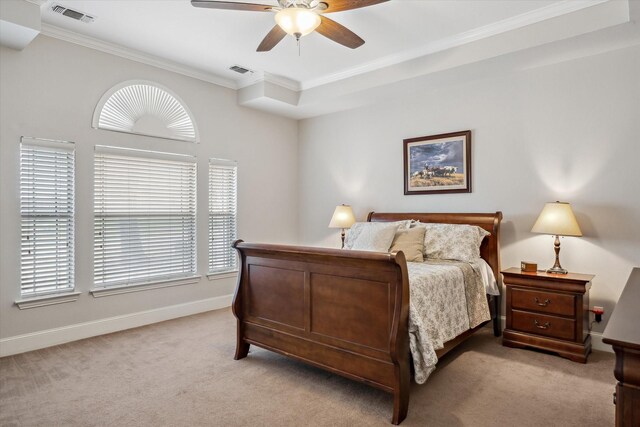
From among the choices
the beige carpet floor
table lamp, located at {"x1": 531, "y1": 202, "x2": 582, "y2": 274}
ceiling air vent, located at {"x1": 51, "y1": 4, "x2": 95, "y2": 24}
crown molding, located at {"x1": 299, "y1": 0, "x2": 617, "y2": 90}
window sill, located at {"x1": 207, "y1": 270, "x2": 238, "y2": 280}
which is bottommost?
the beige carpet floor

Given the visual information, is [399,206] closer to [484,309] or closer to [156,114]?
[484,309]

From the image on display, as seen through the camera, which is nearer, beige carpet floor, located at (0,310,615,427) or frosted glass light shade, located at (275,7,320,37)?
beige carpet floor, located at (0,310,615,427)

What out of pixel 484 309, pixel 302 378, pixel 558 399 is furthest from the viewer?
pixel 484 309

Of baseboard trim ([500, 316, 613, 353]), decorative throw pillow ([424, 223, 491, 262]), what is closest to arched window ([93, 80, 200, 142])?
decorative throw pillow ([424, 223, 491, 262])

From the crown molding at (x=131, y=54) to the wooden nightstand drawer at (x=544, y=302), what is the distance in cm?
407

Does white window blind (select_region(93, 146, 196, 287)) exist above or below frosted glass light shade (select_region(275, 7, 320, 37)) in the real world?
below

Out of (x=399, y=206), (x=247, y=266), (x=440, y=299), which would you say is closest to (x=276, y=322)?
(x=247, y=266)

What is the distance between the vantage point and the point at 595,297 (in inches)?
136

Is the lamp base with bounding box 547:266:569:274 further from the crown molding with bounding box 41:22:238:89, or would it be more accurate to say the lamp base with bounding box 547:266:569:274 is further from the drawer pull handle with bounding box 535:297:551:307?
the crown molding with bounding box 41:22:238:89

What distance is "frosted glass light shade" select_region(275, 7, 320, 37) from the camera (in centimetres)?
248

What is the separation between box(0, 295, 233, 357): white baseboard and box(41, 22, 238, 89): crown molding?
2.69 metres

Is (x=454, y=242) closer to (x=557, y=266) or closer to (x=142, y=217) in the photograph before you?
(x=557, y=266)

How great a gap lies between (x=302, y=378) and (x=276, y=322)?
45cm

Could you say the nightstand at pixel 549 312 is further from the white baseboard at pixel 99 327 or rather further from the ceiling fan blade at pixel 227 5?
the white baseboard at pixel 99 327
